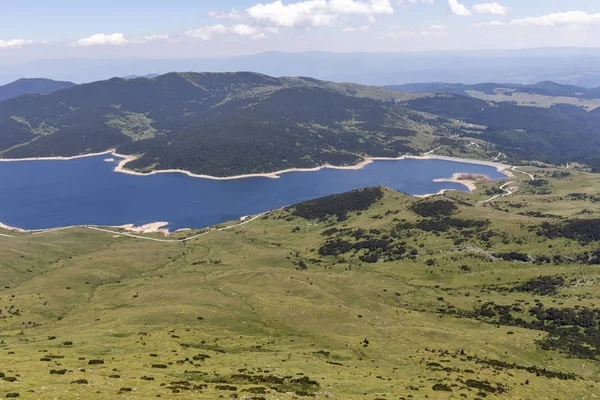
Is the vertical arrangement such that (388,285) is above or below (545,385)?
below

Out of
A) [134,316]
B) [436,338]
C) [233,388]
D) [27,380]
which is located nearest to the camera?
[27,380]

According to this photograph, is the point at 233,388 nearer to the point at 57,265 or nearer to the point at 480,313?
the point at 480,313

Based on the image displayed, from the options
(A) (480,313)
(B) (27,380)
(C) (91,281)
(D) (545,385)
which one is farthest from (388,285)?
(B) (27,380)

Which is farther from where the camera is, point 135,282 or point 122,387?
point 135,282

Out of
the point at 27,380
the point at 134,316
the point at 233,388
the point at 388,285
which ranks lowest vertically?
the point at 388,285

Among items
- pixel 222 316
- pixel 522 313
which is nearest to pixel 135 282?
pixel 222 316

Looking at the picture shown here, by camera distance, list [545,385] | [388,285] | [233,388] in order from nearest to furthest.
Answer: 1. [233,388]
2. [545,385]
3. [388,285]
